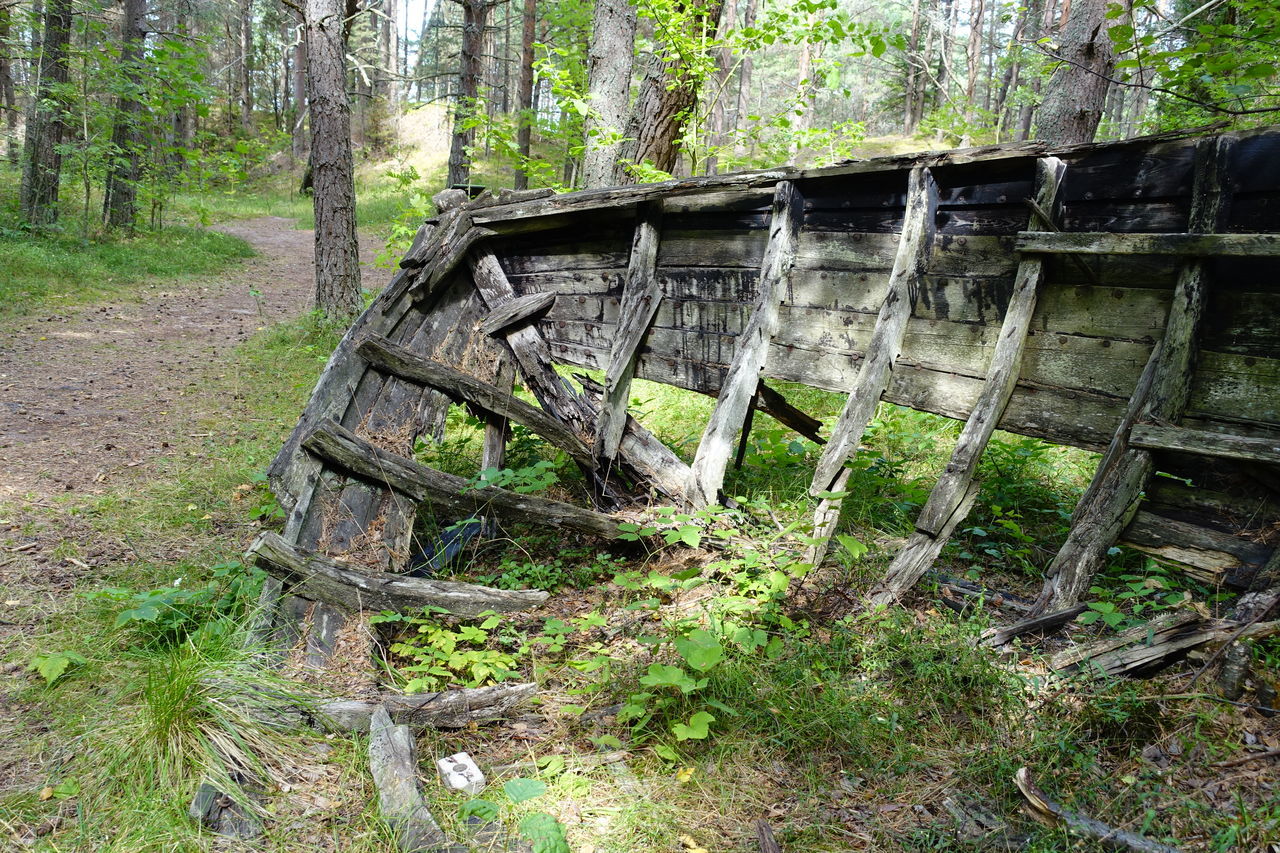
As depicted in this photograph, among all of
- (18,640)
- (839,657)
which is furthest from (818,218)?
(18,640)

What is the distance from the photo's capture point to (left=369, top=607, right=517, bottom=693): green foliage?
11.0 ft

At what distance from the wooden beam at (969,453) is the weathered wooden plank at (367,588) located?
68.9 inches

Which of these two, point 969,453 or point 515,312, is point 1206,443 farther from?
point 515,312

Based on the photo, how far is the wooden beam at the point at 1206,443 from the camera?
2.65m

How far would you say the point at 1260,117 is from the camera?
299 inches

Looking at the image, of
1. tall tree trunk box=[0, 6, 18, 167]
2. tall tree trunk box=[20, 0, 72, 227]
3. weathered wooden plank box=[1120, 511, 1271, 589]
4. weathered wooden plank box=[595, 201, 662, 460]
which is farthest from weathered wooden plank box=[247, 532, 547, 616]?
tall tree trunk box=[20, 0, 72, 227]

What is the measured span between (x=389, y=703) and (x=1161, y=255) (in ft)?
11.7

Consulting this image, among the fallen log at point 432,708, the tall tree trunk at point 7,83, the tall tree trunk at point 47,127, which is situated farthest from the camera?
A: the tall tree trunk at point 47,127

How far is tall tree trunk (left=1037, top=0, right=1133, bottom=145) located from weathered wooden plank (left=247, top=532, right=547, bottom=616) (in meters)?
6.50

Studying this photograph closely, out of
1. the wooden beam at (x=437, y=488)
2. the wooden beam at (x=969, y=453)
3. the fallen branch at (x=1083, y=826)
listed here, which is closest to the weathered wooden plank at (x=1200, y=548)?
the wooden beam at (x=969, y=453)

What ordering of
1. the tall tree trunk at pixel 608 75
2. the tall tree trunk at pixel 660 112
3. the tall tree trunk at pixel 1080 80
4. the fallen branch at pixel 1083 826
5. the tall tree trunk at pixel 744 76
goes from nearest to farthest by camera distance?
the fallen branch at pixel 1083 826 < the tall tree trunk at pixel 1080 80 < the tall tree trunk at pixel 660 112 < the tall tree trunk at pixel 608 75 < the tall tree trunk at pixel 744 76

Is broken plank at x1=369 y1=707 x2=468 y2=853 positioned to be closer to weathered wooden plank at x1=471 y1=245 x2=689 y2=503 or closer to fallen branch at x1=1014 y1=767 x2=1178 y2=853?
fallen branch at x1=1014 y1=767 x2=1178 y2=853

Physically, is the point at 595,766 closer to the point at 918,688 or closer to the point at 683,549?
the point at 918,688

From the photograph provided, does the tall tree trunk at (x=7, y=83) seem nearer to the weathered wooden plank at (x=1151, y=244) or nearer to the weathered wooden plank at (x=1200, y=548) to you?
the weathered wooden plank at (x=1151, y=244)
